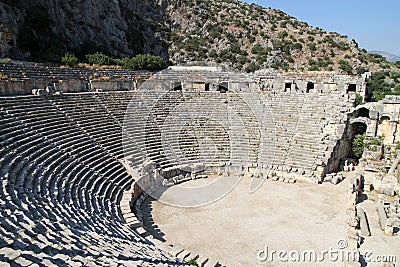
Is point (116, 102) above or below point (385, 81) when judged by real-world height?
below

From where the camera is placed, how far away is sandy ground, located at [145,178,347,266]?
9328 millimetres

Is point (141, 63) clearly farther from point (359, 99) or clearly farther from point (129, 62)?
point (359, 99)

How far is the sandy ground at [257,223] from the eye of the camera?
9.33 meters

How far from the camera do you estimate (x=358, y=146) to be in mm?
17109

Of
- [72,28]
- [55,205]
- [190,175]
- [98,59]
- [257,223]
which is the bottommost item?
[257,223]

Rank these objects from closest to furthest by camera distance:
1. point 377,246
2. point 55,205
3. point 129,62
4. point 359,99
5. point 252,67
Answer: point 55,205, point 377,246, point 359,99, point 129,62, point 252,67

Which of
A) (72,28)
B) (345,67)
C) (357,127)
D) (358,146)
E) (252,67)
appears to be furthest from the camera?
(252,67)

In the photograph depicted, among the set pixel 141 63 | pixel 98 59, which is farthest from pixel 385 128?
pixel 98 59

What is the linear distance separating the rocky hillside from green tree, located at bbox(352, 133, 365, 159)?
76.2 ft

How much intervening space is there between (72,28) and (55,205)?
30.1 meters

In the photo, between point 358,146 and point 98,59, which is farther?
point 98,59

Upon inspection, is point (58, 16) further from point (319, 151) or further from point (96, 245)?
point (96, 245)

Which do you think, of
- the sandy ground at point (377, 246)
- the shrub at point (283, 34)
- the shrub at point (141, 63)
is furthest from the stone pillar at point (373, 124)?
the shrub at point (283, 34)

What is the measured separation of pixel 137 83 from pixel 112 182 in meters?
10.5
